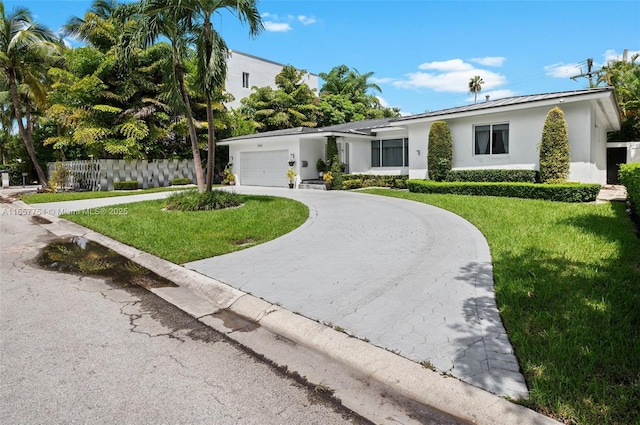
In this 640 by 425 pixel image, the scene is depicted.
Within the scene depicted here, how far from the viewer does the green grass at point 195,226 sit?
279 inches

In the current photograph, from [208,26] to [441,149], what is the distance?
1031 centimetres

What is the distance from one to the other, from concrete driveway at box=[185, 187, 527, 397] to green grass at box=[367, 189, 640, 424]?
7.2 inches

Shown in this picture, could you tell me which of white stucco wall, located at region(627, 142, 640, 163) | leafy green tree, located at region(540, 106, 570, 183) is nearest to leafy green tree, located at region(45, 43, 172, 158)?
leafy green tree, located at region(540, 106, 570, 183)

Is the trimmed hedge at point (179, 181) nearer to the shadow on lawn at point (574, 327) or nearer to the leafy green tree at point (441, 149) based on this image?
the leafy green tree at point (441, 149)

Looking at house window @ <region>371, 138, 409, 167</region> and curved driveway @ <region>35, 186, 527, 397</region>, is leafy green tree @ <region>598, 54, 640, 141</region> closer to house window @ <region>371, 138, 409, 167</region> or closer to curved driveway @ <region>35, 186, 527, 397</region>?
house window @ <region>371, 138, 409, 167</region>

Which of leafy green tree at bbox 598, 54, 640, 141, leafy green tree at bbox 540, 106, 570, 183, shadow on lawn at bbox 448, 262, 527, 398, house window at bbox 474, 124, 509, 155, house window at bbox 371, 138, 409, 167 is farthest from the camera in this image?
leafy green tree at bbox 598, 54, 640, 141

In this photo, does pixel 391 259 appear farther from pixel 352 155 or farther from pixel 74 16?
pixel 74 16

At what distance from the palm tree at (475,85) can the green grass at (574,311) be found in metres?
45.7

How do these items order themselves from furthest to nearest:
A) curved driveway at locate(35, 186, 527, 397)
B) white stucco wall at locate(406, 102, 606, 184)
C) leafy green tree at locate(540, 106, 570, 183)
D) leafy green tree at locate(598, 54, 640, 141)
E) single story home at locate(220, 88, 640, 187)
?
1. leafy green tree at locate(598, 54, 640, 141)
2. single story home at locate(220, 88, 640, 187)
3. white stucco wall at locate(406, 102, 606, 184)
4. leafy green tree at locate(540, 106, 570, 183)
5. curved driveway at locate(35, 186, 527, 397)

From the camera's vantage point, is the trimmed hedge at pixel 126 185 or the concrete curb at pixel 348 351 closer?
the concrete curb at pixel 348 351

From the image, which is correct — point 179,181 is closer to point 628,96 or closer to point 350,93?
point 350,93

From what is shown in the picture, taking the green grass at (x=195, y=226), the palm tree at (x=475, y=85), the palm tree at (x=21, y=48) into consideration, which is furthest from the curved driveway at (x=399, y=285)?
the palm tree at (x=475, y=85)

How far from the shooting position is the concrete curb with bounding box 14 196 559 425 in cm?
254

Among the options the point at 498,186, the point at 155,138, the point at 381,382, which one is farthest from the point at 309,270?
the point at 155,138
